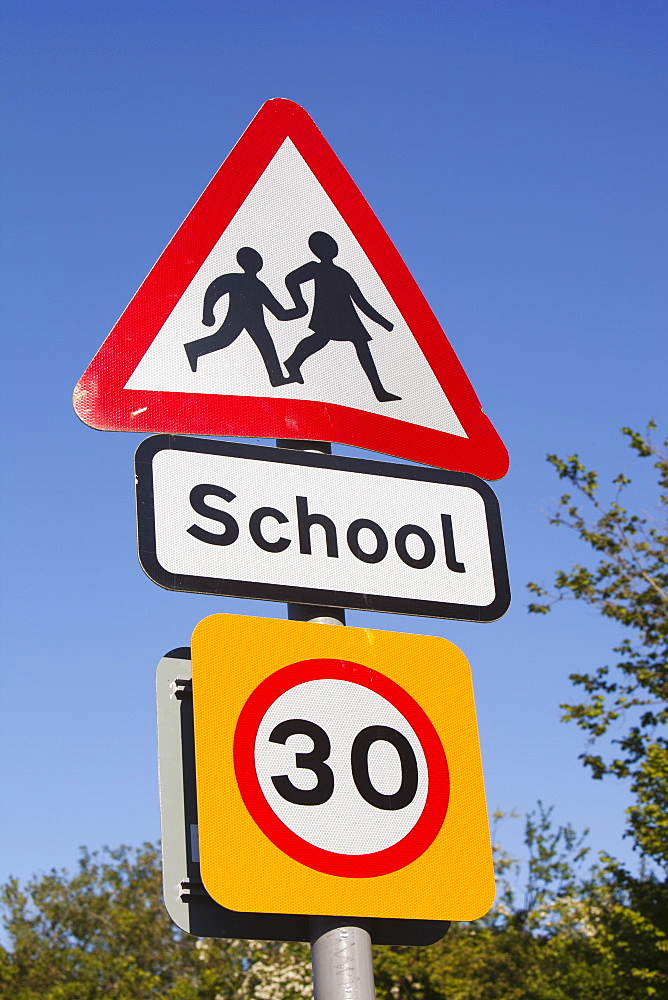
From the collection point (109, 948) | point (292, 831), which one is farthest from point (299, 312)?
point (109, 948)

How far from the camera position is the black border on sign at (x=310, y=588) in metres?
2.12

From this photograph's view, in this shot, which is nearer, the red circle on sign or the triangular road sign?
the red circle on sign

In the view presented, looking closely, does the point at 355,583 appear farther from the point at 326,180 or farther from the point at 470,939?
the point at 470,939

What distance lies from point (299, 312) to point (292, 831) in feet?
3.74

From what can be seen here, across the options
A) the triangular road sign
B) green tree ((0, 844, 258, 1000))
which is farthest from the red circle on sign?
green tree ((0, 844, 258, 1000))

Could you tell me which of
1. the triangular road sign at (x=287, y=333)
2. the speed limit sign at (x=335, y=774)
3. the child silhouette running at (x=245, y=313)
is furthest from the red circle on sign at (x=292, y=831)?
the child silhouette running at (x=245, y=313)

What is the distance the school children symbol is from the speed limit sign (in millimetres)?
631

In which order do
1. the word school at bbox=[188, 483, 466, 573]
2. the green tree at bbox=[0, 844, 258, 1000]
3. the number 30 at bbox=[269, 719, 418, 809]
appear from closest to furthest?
the number 30 at bbox=[269, 719, 418, 809] → the word school at bbox=[188, 483, 466, 573] → the green tree at bbox=[0, 844, 258, 1000]

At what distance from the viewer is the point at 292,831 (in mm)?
1975

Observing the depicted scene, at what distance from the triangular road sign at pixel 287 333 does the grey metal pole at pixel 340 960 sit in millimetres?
954

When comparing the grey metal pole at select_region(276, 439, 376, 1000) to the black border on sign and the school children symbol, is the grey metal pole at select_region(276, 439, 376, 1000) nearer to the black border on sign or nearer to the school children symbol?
the black border on sign

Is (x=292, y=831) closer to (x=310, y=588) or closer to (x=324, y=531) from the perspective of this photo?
(x=310, y=588)

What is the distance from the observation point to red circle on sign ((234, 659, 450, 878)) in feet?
6.46

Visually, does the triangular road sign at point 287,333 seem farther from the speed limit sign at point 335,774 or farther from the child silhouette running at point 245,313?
the speed limit sign at point 335,774
